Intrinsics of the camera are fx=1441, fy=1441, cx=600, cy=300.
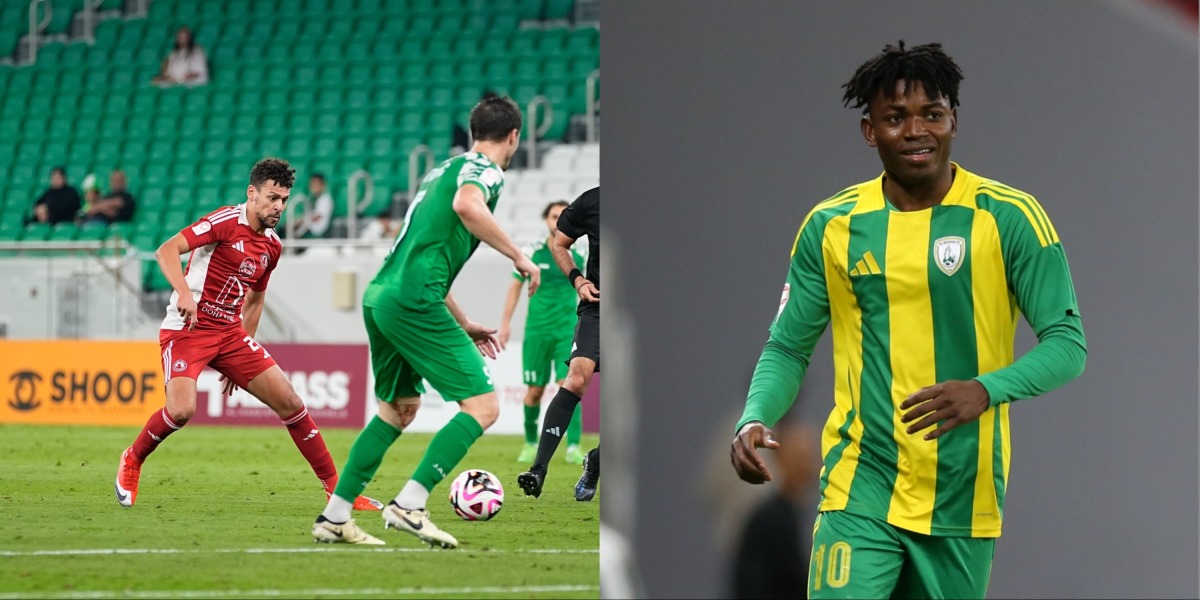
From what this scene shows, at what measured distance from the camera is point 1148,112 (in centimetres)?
407

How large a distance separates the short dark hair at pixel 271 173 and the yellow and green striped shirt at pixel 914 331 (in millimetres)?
3926

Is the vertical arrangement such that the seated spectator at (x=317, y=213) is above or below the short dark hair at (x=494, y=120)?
above

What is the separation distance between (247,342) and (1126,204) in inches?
173

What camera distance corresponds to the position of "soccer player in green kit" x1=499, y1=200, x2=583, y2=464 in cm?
1009

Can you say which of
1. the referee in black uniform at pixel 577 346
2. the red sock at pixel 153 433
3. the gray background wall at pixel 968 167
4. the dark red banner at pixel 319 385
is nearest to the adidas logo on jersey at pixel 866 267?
the gray background wall at pixel 968 167

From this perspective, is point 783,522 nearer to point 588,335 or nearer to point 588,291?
point 588,291

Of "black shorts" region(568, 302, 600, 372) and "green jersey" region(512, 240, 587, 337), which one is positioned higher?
"green jersey" region(512, 240, 587, 337)

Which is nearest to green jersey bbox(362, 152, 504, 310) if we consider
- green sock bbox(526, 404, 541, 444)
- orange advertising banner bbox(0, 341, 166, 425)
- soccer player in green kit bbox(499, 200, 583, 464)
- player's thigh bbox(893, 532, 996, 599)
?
player's thigh bbox(893, 532, 996, 599)

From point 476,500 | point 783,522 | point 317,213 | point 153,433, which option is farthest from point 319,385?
point 783,522

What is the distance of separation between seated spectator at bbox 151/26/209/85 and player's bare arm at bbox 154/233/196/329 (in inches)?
513

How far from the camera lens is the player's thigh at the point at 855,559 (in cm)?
311

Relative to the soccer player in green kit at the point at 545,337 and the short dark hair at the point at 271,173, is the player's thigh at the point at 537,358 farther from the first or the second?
the short dark hair at the point at 271,173

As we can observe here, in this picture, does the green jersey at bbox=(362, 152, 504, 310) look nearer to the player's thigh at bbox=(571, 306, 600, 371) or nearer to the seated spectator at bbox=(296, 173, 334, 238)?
the player's thigh at bbox=(571, 306, 600, 371)

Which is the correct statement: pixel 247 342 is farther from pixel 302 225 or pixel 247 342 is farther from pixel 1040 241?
pixel 302 225
